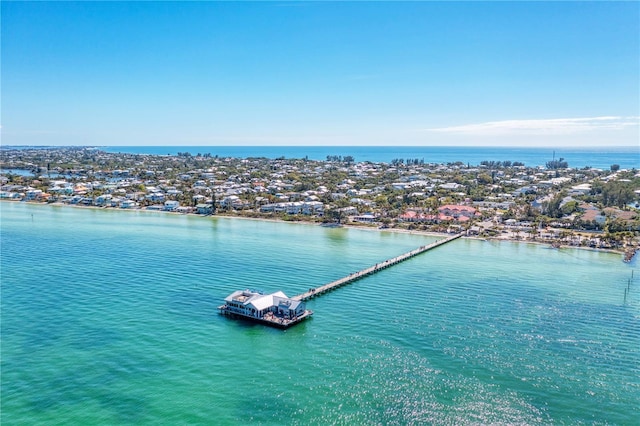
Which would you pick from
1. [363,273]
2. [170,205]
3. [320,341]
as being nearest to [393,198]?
[170,205]

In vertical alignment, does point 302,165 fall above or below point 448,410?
above

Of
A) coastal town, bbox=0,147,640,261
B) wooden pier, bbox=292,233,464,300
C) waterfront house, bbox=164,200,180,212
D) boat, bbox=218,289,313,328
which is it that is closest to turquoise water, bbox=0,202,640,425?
boat, bbox=218,289,313,328

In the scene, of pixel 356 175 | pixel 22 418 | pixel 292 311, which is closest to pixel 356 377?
pixel 292 311

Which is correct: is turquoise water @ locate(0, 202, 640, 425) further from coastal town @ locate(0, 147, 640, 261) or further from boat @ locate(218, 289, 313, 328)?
coastal town @ locate(0, 147, 640, 261)

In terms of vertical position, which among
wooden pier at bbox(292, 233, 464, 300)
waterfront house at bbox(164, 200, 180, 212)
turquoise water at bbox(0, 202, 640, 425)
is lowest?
turquoise water at bbox(0, 202, 640, 425)

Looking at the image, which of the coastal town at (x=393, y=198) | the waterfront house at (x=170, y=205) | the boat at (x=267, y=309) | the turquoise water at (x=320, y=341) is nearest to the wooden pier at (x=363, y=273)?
the turquoise water at (x=320, y=341)

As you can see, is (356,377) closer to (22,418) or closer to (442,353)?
(442,353)

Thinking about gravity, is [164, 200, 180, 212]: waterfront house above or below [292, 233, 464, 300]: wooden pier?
above
